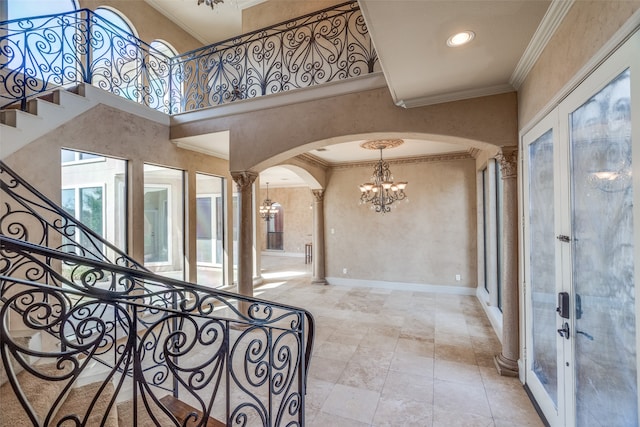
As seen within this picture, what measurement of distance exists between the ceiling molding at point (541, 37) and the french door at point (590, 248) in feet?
1.71

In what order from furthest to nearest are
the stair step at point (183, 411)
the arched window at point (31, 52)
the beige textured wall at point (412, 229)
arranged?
the beige textured wall at point (412, 229)
the arched window at point (31, 52)
the stair step at point (183, 411)

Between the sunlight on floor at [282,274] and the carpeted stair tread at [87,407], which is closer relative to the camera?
the carpeted stair tread at [87,407]

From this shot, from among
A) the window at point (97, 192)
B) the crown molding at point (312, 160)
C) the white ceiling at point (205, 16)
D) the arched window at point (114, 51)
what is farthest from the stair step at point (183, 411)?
the white ceiling at point (205, 16)

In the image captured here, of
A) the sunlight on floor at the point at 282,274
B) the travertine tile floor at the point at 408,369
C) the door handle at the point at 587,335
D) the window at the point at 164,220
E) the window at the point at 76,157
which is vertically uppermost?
the window at the point at 76,157

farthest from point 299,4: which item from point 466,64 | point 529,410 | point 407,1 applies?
point 529,410

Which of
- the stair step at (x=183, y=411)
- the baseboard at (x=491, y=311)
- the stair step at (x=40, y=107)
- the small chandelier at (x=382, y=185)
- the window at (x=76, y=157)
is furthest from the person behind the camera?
the small chandelier at (x=382, y=185)

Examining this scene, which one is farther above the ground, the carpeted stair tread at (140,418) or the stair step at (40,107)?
the stair step at (40,107)

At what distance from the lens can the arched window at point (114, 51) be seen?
398cm

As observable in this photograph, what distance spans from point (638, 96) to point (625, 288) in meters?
0.94

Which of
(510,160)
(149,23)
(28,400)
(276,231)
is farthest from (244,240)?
(276,231)

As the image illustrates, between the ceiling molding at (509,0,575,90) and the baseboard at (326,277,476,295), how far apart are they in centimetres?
451

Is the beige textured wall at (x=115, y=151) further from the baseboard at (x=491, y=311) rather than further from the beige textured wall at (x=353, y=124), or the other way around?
the baseboard at (x=491, y=311)

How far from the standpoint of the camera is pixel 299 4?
534 cm

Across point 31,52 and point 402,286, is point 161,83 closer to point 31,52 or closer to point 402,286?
point 31,52
